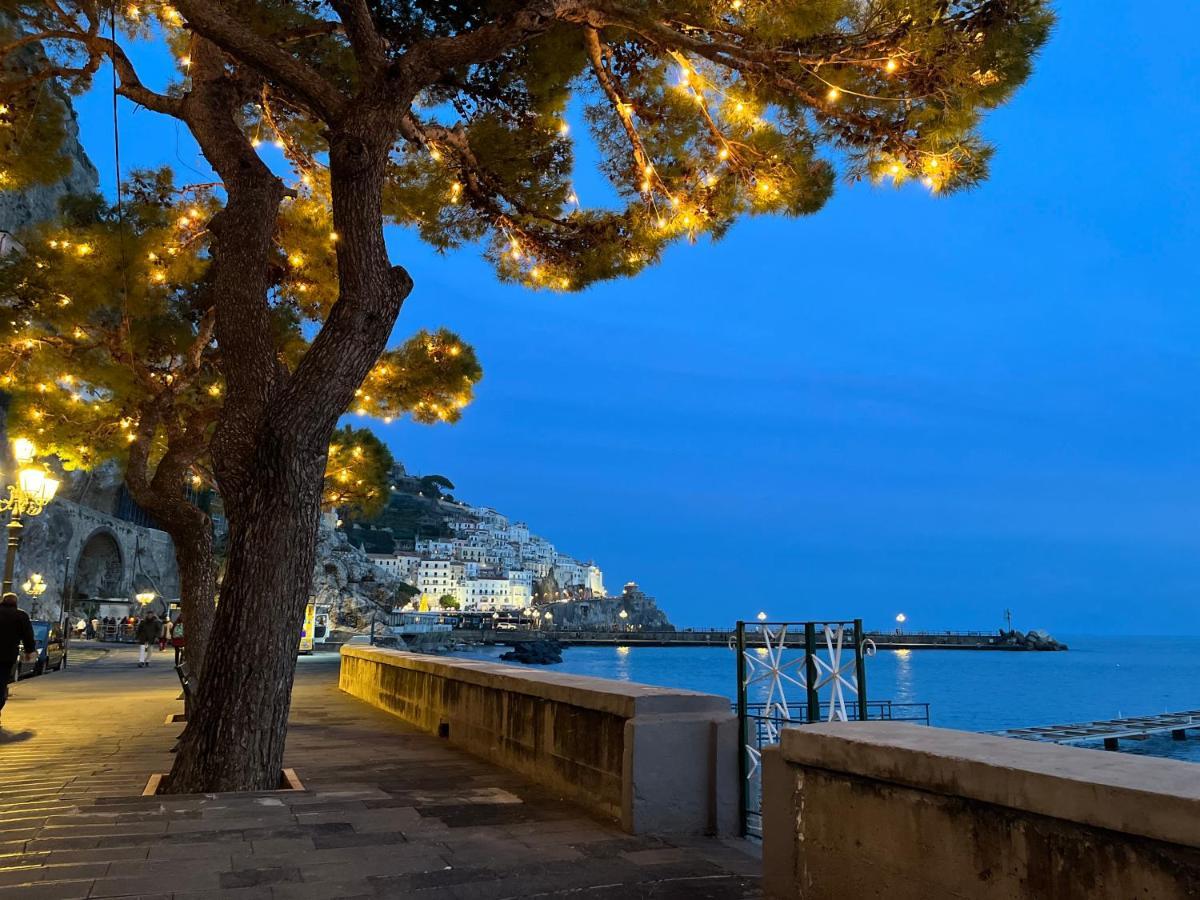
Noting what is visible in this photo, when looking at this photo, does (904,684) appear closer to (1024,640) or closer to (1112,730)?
(1112,730)

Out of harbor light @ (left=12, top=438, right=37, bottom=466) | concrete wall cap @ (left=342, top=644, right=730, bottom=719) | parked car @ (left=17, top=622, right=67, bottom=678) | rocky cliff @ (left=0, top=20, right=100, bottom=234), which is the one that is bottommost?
parked car @ (left=17, top=622, right=67, bottom=678)

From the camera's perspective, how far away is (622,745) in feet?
13.4

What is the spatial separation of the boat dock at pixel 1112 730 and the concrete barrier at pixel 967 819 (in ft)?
60.7

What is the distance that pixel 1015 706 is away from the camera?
163 feet

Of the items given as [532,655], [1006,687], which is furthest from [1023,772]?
[532,655]

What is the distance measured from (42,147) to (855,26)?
739 cm

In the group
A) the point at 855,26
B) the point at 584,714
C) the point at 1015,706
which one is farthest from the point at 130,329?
the point at 1015,706

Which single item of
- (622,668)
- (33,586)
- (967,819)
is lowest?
(622,668)

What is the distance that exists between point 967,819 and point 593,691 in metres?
2.62

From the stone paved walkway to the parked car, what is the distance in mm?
10480

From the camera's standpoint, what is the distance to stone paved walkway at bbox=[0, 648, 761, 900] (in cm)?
295

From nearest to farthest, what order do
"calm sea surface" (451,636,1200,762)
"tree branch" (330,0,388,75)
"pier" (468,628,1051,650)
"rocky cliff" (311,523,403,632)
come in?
1. "tree branch" (330,0,388,75)
2. "calm sea surface" (451,636,1200,762)
3. "rocky cliff" (311,523,403,632)
4. "pier" (468,628,1051,650)

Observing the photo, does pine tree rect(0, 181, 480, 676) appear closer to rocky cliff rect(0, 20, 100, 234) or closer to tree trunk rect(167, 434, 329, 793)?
tree trunk rect(167, 434, 329, 793)

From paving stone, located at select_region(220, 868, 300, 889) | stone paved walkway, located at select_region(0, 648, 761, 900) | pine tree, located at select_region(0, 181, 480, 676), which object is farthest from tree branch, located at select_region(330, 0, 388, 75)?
paving stone, located at select_region(220, 868, 300, 889)
